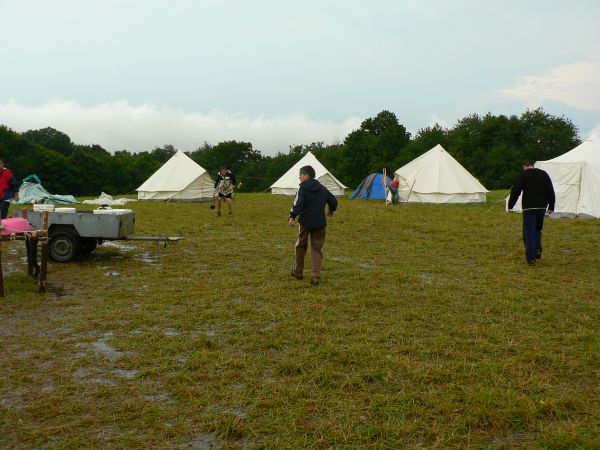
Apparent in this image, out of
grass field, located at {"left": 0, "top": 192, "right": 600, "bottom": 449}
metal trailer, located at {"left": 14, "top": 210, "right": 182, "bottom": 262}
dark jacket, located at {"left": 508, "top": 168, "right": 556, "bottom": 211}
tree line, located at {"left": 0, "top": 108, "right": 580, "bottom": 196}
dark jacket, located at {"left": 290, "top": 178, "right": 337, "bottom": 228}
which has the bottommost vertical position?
grass field, located at {"left": 0, "top": 192, "right": 600, "bottom": 449}

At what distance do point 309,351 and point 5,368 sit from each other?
2.68m

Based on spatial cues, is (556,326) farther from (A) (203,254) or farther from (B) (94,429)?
(A) (203,254)

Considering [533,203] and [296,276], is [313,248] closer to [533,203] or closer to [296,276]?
[296,276]

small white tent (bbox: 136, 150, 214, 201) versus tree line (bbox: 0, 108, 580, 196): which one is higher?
tree line (bbox: 0, 108, 580, 196)

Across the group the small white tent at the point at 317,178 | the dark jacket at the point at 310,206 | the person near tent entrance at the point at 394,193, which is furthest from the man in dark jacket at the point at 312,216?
the small white tent at the point at 317,178

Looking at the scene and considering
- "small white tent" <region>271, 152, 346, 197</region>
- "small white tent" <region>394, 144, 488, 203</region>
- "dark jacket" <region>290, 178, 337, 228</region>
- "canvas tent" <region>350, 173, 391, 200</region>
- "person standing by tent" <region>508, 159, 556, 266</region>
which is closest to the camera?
"dark jacket" <region>290, 178, 337, 228</region>

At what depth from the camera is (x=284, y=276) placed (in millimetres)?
8836

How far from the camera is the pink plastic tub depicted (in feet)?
25.2

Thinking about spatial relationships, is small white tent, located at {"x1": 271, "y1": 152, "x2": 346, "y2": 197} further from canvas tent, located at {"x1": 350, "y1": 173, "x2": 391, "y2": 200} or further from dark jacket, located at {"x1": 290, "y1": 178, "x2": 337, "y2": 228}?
dark jacket, located at {"x1": 290, "y1": 178, "x2": 337, "y2": 228}

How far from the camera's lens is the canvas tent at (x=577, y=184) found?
800 inches

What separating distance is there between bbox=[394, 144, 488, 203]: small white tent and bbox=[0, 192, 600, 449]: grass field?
1734 cm

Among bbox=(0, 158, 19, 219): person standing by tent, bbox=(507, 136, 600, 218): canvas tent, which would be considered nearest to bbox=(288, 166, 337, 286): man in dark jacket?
bbox=(0, 158, 19, 219): person standing by tent

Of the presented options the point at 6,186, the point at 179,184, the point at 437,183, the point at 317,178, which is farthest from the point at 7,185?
the point at 317,178

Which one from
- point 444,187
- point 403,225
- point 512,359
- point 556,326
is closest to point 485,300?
point 556,326
